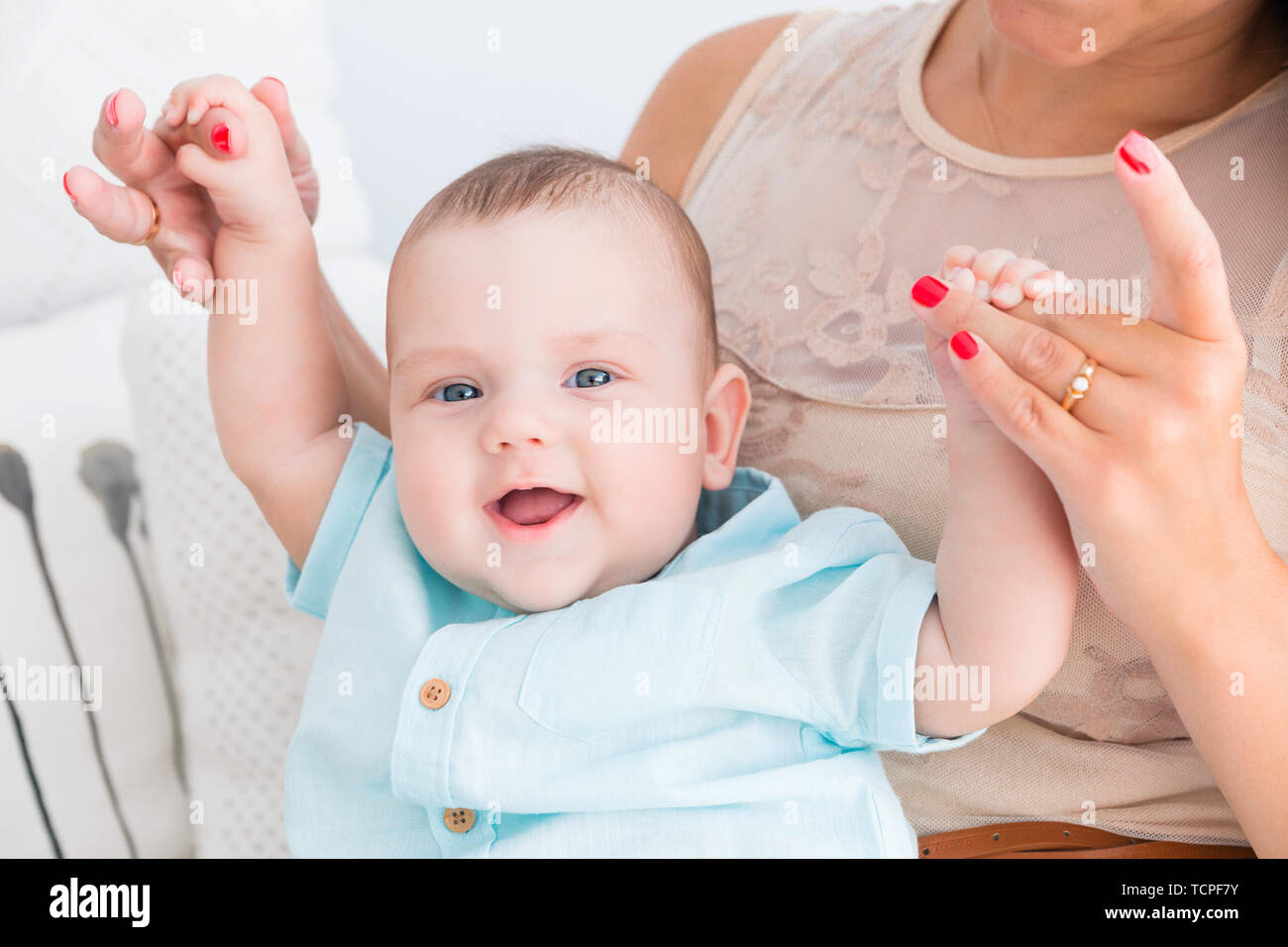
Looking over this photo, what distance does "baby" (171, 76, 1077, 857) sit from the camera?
0.89 metres

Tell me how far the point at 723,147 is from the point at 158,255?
69 cm

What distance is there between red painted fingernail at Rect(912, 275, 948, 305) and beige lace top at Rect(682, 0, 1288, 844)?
0.24m

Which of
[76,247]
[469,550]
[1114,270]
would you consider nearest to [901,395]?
[1114,270]

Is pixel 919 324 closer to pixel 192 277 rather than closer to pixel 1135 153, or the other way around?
pixel 1135 153

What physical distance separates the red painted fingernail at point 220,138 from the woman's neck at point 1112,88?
71cm

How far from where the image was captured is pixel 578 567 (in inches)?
38.1

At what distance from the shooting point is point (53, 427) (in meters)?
1.32

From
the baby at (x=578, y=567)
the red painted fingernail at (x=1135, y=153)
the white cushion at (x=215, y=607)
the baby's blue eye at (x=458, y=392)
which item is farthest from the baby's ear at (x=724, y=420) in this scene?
the white cushion at (x=215, y=607)

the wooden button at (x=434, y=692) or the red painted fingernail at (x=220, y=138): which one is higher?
the red painted fingernail at (x=220, y=138)

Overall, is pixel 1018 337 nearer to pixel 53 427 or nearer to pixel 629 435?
pixel 629 435

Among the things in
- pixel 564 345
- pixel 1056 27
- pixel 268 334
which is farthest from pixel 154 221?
pixel 1056 27

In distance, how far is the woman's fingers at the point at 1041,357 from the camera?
75cm

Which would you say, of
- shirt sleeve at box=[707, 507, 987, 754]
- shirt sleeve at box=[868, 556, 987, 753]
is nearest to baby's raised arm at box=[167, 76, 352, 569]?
shirt sleeve at box=[707, 507, 987, 754]

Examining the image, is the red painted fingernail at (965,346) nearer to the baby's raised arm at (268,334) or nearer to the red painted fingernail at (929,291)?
the red painted fingernail at (929,291)
